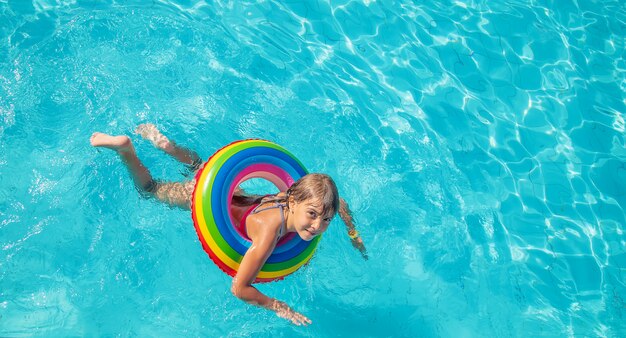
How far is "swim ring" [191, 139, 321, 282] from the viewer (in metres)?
4.09

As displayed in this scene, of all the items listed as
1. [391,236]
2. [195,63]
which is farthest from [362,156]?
[195,63]

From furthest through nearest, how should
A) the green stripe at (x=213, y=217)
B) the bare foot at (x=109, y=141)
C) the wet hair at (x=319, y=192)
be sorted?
1. the bare foot at (x=109, y=141)
2. the green stripe at (x=213, y=217)
3. the wet hair at (x=319, y=192)

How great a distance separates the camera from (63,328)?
462cm

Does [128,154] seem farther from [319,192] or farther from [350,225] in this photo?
[350,225]

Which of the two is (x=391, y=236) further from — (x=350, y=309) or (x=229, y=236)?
(x=229, y=236)

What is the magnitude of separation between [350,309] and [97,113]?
10.3ft

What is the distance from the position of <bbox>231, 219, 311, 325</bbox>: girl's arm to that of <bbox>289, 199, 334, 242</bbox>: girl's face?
203 millimetres

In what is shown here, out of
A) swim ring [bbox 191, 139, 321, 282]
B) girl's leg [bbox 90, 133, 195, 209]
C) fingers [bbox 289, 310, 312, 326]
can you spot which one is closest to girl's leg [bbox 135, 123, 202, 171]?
girl's leg [bbox 90, 133, 195, 209]

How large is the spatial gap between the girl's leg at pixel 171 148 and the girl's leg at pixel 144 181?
0.85ft

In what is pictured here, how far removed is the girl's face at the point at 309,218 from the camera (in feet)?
12.8

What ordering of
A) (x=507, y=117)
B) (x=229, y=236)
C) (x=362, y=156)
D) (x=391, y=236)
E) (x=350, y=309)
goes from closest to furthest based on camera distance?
1. (x=229, y=236)
2. (x=350, y=309)
3. (x=391, y=236)
4. (x=362, y=156)
5. (x=507, y=117)

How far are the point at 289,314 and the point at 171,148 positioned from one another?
6.35 ft

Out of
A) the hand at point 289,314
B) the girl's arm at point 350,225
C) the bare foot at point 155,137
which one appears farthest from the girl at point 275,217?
the girl's arm at point 350,225

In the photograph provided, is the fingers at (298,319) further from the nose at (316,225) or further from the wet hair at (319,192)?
the wet hair at (319,192)
